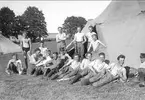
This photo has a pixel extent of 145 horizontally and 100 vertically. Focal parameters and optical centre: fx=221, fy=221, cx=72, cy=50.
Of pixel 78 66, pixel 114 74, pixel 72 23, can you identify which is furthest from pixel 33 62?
pixel 72 23

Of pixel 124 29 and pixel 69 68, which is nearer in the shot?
pixel 69 68

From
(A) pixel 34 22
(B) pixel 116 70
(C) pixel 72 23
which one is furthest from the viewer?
(C) pixel 72 23

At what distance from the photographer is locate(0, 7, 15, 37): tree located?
48.0 m

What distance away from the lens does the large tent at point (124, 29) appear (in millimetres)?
7882

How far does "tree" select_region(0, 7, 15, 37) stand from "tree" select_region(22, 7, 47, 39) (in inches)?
231

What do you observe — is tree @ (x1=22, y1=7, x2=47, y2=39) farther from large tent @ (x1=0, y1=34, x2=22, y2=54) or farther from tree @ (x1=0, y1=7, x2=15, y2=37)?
large tent @ (x1=0, y1=34, x2=22, y2=54)

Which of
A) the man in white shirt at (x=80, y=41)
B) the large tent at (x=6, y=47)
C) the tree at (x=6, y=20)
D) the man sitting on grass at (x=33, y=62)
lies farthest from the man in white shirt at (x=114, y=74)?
the tree at (x=6, y=20)

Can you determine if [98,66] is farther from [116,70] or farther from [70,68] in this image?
[70,68]

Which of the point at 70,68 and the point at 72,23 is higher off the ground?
the point at 72,23

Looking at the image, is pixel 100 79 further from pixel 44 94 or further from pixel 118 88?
pixel 44 94

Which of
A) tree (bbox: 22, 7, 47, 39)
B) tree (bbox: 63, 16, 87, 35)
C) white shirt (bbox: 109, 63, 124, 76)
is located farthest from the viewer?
tree (bbox: 63, 16, 87, 35)

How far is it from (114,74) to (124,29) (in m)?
2.44

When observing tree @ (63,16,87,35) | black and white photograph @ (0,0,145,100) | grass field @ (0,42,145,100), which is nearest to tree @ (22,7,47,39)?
tree @ (63,16,87,35)

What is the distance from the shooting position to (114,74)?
6535 millimetres
